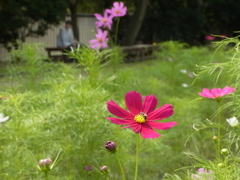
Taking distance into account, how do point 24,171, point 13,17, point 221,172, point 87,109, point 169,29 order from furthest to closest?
1. point 169,29
2. point 13,17
3. point 87,109
4. point 24,171
5. point 221,172

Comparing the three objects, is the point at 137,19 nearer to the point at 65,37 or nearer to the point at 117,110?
the point at 65,37

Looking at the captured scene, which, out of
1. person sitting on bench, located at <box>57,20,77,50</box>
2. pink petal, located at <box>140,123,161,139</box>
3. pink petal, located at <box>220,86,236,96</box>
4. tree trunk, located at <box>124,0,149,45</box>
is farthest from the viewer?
tree trunk, located at <box>124,0,149,45</box>

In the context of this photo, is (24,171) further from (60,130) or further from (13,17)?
(13,17)

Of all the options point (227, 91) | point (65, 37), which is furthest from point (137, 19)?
point (227, 91)

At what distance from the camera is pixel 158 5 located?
1271 centimetres

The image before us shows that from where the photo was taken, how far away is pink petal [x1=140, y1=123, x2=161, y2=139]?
1041mm

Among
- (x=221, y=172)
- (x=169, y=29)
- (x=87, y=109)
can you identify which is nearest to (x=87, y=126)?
(x=87, y=109)

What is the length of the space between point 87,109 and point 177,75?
2.60 m

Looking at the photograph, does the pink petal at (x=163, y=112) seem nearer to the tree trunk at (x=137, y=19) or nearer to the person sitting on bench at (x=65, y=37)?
the person sitting on bench at (x=65, y=37)

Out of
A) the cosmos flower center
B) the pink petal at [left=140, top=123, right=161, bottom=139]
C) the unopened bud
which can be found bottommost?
the unopened bud

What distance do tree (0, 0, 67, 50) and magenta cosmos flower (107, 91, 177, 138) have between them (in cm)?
706

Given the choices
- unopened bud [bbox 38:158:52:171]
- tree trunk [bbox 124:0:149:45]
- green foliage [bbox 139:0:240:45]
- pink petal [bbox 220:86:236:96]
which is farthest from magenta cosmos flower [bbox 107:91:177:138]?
green foliage [bbox 139:0:240:45]

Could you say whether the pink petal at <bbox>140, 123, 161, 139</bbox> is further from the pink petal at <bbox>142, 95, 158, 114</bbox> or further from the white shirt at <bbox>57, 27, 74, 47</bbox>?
the white shirt at <bbox>57, 27, 74, 47</bbox>

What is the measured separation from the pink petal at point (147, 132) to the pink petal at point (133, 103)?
7 cm
